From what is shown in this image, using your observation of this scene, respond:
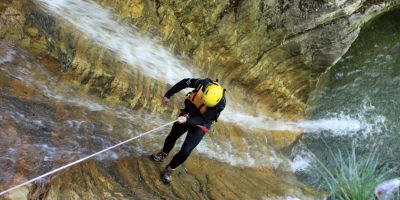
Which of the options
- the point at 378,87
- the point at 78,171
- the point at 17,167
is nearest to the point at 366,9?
the point at 378,87

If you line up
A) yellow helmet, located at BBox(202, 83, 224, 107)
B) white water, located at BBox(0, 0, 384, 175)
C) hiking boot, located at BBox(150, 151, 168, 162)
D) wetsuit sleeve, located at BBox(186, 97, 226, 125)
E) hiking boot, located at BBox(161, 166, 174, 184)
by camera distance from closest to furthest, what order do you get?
yellow helmet, located at BBox(202, 83, 224, 107), wetsuit sleeve, located at BBox(186, 97, 226, 125), hiking boot, located at BBox(161, 166, 174, 184), white water, located at BBox(0, 0, 384, 175), hiking boot, located at BBox(150, 151, 168, 162)

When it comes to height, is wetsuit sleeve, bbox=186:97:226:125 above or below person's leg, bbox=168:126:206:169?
above

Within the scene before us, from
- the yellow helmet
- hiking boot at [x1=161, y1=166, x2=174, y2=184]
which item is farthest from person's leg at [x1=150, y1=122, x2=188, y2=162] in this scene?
the yellow helmet

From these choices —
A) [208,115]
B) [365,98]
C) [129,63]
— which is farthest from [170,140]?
[365,98]

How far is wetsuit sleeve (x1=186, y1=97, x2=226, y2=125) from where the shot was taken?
17.5 ft

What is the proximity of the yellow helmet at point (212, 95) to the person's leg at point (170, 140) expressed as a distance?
83cm

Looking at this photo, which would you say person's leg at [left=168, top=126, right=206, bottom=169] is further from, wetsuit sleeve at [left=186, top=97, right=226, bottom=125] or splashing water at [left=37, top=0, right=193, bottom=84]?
splashing water at [left=37, top=0, right=193, bottom=84]

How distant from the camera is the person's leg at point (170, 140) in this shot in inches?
229

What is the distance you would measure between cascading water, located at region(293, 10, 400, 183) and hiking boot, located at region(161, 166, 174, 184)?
526cm

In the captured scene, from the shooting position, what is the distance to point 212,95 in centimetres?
515

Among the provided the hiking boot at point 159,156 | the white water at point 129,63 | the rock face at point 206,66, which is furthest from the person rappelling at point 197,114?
the white water at point 129,63

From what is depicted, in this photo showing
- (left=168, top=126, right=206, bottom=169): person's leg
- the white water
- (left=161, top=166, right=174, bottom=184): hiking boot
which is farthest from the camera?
the white water

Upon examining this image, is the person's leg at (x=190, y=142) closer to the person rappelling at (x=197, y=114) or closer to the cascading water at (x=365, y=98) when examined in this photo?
the person rappelling at (x=197, y=114)

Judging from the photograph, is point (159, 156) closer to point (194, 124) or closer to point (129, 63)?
point (194, 124)
